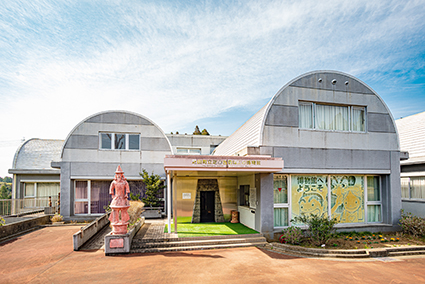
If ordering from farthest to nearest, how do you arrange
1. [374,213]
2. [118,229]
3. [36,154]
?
[36,154]
[374,213]
[118,229]

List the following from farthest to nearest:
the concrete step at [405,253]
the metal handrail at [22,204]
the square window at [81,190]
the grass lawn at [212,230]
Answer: the metal handrail at [22,204] < the square window at [81,190] < the grass lawn at [212,230] < the concrete step at [405,253]

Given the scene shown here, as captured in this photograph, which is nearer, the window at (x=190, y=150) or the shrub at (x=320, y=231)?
the shrub at (x=320, y=231)

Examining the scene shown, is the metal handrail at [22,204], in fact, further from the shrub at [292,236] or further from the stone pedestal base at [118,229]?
the shrub at [292,236]

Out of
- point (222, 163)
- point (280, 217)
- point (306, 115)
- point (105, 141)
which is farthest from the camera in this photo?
Result: point (105, 141)

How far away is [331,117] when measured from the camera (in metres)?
12.1

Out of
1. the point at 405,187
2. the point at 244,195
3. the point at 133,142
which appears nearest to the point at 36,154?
the point at 133,142

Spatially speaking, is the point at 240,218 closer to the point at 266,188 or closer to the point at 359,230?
the point at 266,188

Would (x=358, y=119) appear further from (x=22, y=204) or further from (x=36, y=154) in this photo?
(x=36, y=154)

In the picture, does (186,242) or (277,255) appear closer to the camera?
(277,255)

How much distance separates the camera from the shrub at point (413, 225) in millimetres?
11076

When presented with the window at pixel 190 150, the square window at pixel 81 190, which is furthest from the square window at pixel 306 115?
the window at pixel 190 150

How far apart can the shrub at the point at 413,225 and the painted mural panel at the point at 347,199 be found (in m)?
1.62

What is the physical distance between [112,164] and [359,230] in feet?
44.9

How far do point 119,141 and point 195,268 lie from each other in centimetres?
1134
